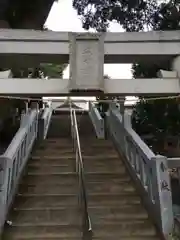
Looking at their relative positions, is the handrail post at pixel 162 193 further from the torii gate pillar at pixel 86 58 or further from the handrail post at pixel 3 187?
the handrail post at pixel 3 187

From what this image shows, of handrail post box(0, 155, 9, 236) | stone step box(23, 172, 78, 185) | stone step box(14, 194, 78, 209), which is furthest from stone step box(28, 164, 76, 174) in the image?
handrail post box(0, 155, 9, 236)

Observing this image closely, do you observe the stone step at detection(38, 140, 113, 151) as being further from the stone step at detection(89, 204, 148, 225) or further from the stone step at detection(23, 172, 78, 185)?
the stone step at detection(89, 204, 148, 225)

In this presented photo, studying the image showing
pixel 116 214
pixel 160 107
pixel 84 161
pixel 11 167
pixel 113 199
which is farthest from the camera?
pixel 160 107

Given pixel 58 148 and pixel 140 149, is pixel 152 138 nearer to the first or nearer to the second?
pixel 58 148

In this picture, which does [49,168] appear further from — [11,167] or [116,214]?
[116,214]

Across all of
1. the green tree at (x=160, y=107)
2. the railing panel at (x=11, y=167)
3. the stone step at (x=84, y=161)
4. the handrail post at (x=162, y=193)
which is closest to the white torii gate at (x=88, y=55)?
the railing panel at (x=11, y=167)

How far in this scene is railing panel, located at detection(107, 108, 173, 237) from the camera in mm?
6156

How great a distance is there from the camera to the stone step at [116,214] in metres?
6.73

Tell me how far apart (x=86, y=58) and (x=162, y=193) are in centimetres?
247

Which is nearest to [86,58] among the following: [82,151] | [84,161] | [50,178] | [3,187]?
[3,187]

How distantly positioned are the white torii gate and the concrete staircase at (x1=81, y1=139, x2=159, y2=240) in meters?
2.08

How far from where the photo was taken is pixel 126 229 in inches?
256

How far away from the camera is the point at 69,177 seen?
→ 27.6ft

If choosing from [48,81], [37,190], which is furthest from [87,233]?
[37,190]
